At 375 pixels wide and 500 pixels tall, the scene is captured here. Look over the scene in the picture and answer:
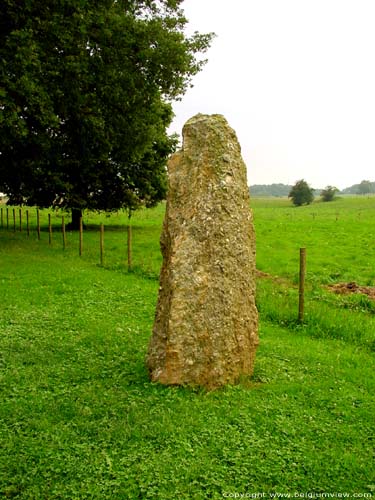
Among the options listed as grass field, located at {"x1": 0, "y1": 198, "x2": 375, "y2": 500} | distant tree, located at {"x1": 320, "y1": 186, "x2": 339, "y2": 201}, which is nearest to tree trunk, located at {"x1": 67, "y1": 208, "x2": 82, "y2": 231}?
grass field, located at {"x1": 0, "y1": 198, "x2": 375, "y2": 500}

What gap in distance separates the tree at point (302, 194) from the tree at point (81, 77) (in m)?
75.3

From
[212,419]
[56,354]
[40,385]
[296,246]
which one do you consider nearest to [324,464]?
[212,419]

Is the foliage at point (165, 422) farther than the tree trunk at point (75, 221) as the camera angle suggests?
No

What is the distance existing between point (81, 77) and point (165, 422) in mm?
18333

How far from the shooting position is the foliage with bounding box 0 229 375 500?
5449 mm

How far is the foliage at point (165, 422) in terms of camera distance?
5.45 meters

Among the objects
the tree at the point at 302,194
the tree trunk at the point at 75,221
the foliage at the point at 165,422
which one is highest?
the tree at the point at 302,194

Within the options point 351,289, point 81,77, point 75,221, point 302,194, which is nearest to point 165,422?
point 351,289

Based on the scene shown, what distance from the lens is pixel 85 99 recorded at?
22031 millimetres

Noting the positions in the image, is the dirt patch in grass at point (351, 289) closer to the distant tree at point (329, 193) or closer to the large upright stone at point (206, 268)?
the large upright stone at point (206, 268)

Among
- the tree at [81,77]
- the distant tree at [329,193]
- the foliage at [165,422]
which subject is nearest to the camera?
the foliage at [165,422]

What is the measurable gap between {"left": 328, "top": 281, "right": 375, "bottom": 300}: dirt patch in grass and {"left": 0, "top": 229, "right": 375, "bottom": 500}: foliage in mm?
5845

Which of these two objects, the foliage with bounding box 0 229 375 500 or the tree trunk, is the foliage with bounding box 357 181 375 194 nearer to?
the tree trunk

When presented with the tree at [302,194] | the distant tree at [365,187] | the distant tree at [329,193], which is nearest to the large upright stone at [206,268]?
the tree at [302,194]
